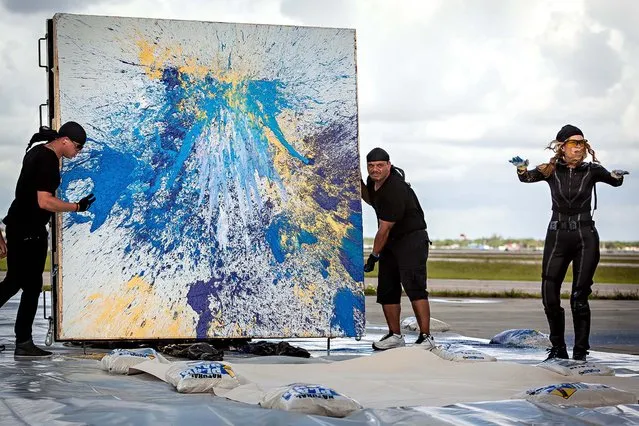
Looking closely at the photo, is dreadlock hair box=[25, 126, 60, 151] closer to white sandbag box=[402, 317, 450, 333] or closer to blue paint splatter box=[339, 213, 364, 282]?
blue paint splatter box=[339, 213, 364, 282]

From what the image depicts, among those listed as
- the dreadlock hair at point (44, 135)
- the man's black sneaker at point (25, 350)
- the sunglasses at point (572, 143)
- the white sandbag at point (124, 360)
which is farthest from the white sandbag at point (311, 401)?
the sunglasses at point (572, 143)

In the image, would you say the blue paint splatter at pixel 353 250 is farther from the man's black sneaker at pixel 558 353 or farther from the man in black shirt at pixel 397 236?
the man's black sneaker at pixel 558 353

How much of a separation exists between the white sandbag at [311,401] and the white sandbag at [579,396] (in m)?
1.00

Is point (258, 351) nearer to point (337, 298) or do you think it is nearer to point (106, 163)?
point (337, 298)

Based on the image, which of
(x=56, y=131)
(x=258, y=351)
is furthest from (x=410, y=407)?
(x=56, y=131)

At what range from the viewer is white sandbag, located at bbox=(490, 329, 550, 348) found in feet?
36.9

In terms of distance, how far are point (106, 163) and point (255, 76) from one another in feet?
5.00

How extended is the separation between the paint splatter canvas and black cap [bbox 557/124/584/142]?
1.82m

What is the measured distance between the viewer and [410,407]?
5902 mm

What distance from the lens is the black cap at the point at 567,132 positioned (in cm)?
959

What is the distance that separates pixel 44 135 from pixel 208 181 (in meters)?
1.44

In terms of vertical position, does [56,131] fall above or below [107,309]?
above

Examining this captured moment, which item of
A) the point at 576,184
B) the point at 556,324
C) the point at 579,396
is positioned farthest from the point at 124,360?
the point at 576,184

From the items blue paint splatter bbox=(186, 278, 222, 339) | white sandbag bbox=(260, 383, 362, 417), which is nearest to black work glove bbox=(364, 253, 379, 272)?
blue paint splatter bbox=(186, 278, 222, 339)
